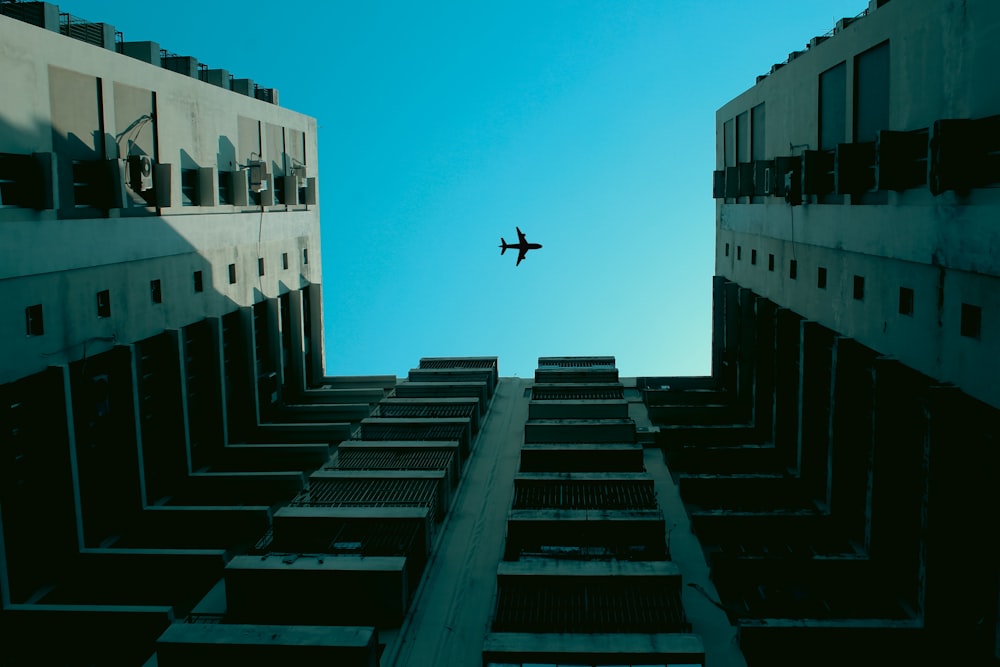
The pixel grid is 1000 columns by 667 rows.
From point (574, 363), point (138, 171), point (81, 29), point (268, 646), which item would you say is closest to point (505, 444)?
point (574, 363)

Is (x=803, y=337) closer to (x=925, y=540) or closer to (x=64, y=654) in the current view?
(x=925, y=540)

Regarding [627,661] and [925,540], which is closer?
[627,661]

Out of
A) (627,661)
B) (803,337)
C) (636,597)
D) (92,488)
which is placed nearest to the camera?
(627,661)

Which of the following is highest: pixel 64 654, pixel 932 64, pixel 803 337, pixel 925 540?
pixel 932 64

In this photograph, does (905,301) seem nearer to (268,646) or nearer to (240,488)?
(268,646)

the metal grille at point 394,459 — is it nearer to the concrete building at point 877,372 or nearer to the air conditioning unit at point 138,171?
the concrete building at point 877,372

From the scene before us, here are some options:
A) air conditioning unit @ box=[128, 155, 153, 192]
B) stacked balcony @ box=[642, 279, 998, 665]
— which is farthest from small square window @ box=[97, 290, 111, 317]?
stacked balcony @ box=[642, 279, 998, 665]

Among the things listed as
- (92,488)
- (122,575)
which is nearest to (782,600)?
(122,575)
